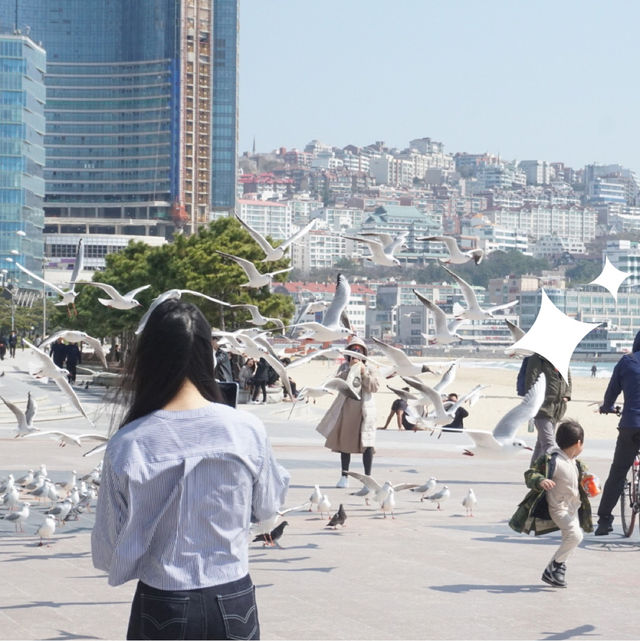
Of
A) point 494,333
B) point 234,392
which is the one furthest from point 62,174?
point 234,392

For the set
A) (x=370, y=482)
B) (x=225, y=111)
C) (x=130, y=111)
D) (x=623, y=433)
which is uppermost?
(x=130, y=111)

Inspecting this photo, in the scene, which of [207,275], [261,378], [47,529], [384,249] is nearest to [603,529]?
[384,249]

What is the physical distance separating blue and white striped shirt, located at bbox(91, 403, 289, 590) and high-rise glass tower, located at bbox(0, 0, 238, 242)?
15841 centimetres

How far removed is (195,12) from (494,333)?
5633cm

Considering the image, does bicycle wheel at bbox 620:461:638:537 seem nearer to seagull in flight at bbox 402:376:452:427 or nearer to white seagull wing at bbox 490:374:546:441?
seagull in flight at bbox 402:376:452:427

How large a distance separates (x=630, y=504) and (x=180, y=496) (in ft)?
22.6

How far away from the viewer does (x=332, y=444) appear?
12.6 metres

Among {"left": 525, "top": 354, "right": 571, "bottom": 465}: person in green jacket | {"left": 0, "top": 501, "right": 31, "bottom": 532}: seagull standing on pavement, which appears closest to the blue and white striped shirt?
{"left": 0, "top": 501, "right": 31, "bottom": 532}: seagull standing on pavement

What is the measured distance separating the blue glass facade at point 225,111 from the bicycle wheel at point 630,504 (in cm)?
15903

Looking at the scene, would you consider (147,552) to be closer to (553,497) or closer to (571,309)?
(553,497)

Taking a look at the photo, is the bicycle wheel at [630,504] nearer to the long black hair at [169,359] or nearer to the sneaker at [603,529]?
the sneaker at [603,529]

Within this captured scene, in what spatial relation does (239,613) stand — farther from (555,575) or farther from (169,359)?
(555,575)

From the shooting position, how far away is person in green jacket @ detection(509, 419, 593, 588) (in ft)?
24.9

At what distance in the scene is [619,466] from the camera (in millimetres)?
9570
